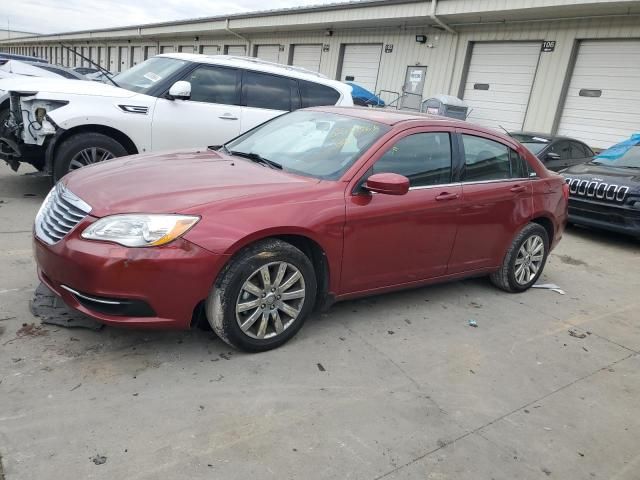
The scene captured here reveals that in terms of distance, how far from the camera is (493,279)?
16.4ft

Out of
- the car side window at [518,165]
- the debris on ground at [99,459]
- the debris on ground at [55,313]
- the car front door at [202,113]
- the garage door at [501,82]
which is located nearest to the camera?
the debris on ground at [99,459]

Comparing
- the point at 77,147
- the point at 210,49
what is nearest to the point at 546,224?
the point at 77,147

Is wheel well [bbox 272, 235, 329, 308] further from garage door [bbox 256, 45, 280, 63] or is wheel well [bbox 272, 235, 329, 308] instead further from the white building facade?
garage door [bbox 256, 45, 280, 63]

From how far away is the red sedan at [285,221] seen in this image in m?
2.88

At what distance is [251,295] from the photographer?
3152mm

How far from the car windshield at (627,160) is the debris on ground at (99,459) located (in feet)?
27.6

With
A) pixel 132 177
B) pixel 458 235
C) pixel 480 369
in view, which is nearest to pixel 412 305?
pixel 458 235

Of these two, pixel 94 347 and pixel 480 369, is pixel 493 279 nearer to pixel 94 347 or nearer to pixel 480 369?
pixel 480 369

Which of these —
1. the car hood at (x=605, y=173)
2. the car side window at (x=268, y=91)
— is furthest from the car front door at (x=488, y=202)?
the car hood at (x=605, y=173)

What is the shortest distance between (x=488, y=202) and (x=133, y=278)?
2927 mm

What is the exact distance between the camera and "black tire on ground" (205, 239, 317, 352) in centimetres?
303

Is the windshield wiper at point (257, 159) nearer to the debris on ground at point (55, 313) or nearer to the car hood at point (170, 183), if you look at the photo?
the car hood at point (170, 183)

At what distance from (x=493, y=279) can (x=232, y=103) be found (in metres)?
3.96

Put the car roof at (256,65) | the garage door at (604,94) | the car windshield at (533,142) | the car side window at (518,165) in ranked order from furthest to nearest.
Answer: the garage door at (604,94), the car windshield at (533,142), the car roof at (256,65), the car side window at (518,165)
